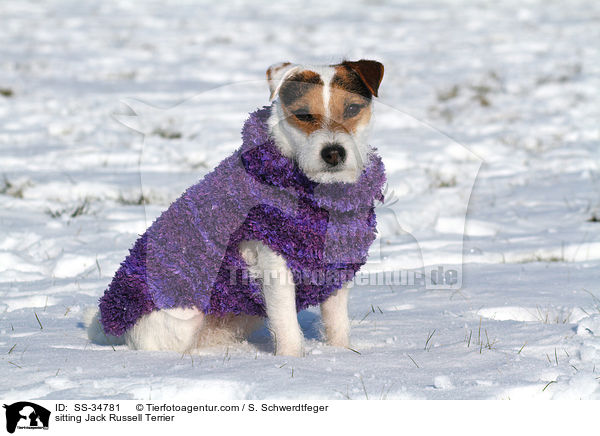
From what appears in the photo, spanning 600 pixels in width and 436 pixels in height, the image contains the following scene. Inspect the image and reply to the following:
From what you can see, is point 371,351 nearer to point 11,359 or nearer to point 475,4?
point 11,359

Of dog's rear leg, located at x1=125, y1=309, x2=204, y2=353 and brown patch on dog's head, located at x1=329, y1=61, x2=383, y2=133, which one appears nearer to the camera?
brown patch on dog's head, located at x1=329, y1=61, x2=383, y2=133

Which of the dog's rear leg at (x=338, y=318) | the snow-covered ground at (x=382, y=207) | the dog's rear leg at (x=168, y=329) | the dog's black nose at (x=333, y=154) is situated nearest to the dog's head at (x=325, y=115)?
the dog's black nose at (x=333, y=154)

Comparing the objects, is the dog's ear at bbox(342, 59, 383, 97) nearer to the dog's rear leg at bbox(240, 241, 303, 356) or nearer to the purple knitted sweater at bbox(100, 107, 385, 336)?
the purple knitted sweater at bbox(100, 107, 385, 336)

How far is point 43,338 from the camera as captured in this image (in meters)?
3.39

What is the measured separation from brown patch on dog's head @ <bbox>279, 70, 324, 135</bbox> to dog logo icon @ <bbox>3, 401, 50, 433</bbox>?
5.12 ft

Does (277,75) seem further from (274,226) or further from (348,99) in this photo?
(274,226)

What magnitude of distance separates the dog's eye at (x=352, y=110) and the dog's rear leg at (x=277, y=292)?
0.71 metres

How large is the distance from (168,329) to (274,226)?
2.47ft

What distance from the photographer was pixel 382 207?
432 cm

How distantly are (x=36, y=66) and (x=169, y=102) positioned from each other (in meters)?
3.66

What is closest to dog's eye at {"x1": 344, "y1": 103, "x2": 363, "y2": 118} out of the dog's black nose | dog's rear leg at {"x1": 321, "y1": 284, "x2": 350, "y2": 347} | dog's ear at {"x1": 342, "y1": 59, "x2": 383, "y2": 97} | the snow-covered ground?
dog's ear at {"x1": 342, "y1": 59, "x2": 383, "y2": 97}

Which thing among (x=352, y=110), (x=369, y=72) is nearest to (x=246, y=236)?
(x=352, y=110)

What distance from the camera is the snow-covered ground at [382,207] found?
2828 mm

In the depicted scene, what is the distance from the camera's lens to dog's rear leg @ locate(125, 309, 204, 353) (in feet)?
10.7
